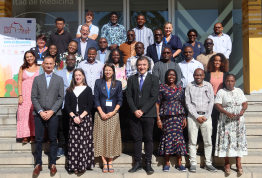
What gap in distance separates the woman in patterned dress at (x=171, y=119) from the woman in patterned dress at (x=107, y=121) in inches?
30.2

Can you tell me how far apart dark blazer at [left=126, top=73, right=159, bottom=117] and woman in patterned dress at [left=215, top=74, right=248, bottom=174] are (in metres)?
1.14

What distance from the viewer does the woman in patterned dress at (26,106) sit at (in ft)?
16.3

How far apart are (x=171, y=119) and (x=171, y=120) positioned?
0.02m

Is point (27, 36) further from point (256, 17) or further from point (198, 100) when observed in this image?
point (256, 17)

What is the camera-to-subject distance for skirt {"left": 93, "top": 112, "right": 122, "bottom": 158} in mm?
4430

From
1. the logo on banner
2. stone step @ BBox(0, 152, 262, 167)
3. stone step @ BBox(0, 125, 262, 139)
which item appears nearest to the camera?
stone step @ BBox(0, 152, 262, 167)

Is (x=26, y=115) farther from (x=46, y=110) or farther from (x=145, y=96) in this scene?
(x=145, y=96)

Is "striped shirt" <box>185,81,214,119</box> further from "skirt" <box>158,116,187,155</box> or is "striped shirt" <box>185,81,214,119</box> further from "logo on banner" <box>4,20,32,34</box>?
"logo on banner" <box>4,20,32,34</box>

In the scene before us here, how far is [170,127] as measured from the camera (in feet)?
14.6

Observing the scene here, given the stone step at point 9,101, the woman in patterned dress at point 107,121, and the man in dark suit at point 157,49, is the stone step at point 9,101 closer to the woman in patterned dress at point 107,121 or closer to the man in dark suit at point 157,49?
the woman in patterned dress at point 107,121

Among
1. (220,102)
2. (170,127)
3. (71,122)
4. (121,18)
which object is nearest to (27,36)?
(121,18)

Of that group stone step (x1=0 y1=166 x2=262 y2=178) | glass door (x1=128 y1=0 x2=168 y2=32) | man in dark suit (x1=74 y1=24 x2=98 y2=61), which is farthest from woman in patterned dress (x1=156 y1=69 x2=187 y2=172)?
glass door (x1=128 y1=0 x2=168 y2=32)

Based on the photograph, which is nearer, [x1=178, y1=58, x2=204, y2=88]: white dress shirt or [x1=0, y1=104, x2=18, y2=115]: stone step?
[x1=178, y1=58, x2=204, y2=88]: white dress shirt

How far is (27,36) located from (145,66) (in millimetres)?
4024
